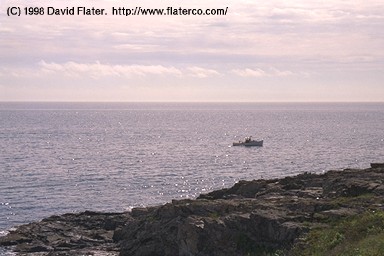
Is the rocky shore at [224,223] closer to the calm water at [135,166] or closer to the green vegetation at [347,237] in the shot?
the green vegetation at [347,237]

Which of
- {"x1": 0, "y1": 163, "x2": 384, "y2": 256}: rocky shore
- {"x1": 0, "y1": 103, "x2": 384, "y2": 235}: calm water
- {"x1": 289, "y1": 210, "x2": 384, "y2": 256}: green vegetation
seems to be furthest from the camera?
{"x1": 0, "y1": 103, "x2": 384, "y2": 235}: calm water

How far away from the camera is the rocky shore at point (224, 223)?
1596 inches

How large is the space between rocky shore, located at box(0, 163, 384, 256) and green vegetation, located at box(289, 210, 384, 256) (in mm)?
1077

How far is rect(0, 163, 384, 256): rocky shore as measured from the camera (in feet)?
133

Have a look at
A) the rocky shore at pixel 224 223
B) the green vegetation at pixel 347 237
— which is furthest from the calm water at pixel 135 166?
the green vegetation at pixel 347 237

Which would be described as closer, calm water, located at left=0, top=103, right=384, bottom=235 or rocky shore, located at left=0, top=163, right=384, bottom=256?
rocky shore, located at left=0, top=163, right=384, bottom=256

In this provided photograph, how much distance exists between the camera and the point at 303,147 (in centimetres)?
14512

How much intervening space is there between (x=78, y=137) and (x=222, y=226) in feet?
497

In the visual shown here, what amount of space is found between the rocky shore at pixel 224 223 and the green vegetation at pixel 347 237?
3.53 feet

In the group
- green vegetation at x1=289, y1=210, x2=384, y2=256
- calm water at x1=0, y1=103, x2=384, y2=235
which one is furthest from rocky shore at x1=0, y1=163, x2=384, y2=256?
calm water at x1=0, y1=103, x2=384, y2=235

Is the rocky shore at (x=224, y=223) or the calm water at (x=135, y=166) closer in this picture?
the rocky shore at (x=224, y=223)

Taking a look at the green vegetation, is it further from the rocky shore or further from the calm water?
the calm water

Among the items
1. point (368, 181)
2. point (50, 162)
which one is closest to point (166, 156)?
point (50, 162)

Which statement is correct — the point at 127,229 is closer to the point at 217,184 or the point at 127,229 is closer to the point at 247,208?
the point at 247,208
